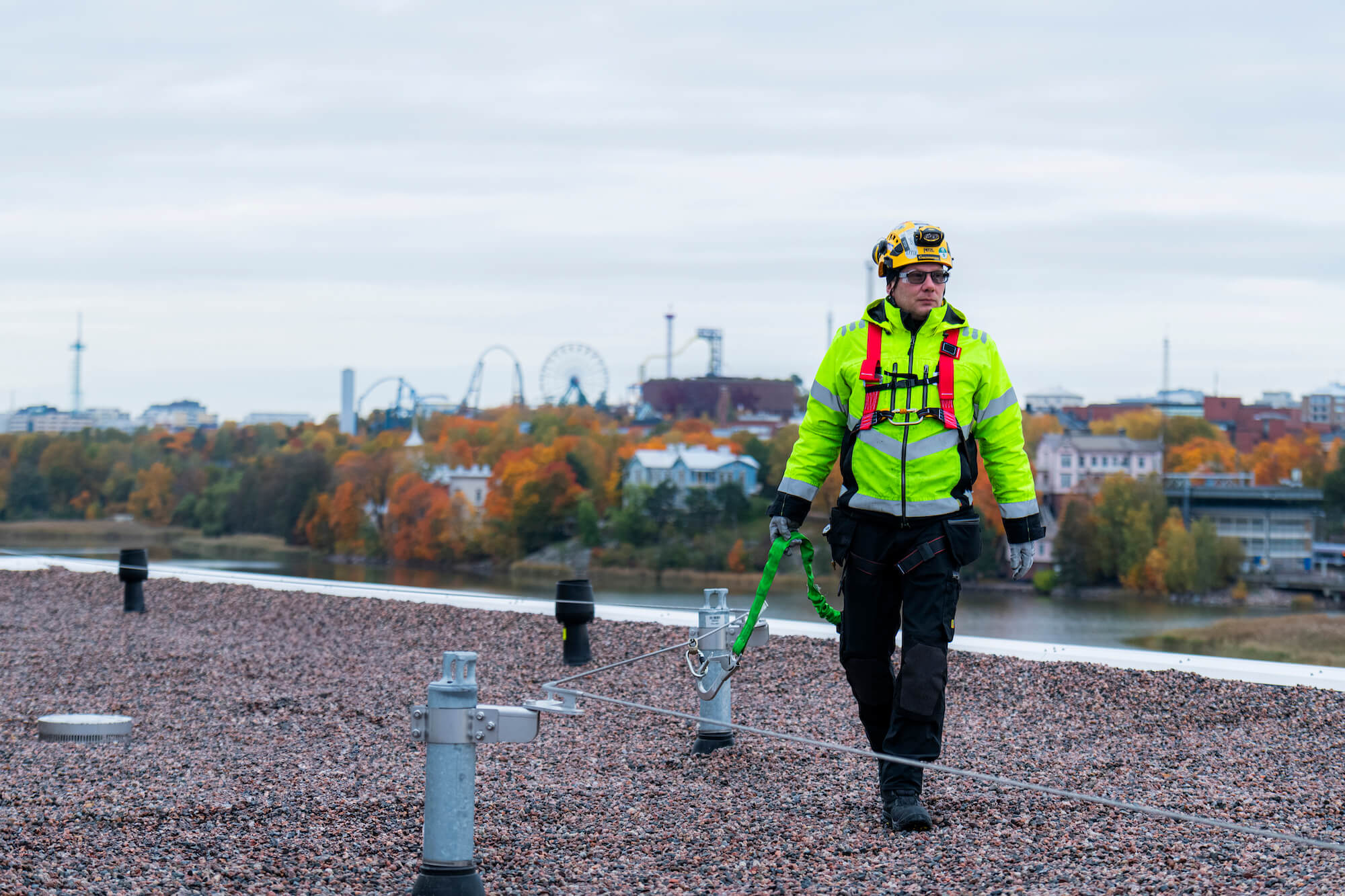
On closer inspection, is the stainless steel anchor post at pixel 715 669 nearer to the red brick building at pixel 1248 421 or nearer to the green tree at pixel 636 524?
the green tree at pixel 636 524

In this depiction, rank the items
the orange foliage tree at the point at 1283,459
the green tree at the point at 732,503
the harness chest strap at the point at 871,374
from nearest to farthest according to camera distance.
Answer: the harness chest strap at the point at 871,374, the green tree at the point at 732,503, the orange foliage tree at the point at 1283,459

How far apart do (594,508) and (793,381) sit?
72335 mm

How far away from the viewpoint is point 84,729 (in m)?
6.01

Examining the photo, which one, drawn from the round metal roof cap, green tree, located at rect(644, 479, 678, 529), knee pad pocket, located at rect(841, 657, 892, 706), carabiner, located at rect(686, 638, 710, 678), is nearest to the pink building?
green tree, located at rect(644, 479, 678, 529)

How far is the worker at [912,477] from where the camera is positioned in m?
4.11

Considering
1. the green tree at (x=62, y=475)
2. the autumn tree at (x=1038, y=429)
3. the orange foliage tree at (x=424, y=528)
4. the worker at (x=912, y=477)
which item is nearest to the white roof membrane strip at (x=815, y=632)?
the worker at (x=912, y=477)

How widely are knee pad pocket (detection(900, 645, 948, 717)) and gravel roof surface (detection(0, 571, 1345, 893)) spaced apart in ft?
1.14

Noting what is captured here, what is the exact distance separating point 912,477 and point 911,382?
28 centimetres

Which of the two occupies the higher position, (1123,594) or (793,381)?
(793,381)

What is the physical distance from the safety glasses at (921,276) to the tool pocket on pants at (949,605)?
2.87ft

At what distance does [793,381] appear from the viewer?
150m

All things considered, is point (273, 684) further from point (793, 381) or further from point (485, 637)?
point (793, 381)

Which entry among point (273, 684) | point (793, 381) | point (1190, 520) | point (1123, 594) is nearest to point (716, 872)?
point (273, 684)

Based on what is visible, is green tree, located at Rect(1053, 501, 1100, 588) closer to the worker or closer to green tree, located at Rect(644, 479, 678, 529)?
green tree, located at Rect(644, 479, 678, 529)
